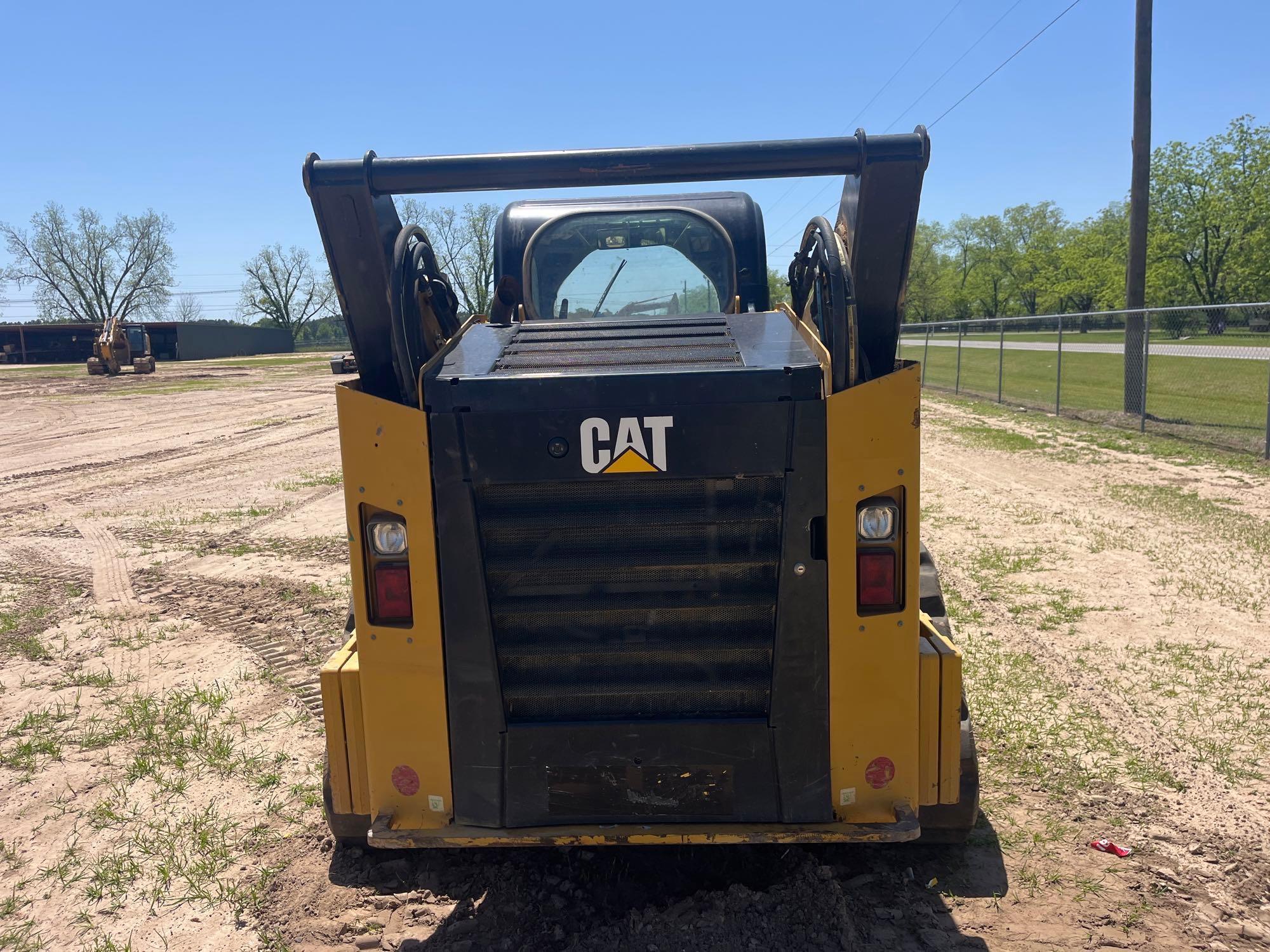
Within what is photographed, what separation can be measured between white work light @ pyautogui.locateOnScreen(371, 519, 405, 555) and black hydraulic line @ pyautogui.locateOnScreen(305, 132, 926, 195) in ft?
3.22

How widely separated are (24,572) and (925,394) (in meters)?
20.3

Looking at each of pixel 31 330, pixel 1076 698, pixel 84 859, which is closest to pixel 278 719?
pixel 84 859

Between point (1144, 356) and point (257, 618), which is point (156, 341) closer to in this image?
point (1144, 356)

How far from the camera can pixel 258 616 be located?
245 inches

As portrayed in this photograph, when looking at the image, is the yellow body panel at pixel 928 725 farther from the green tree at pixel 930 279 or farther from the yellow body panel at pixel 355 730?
the green tree at pixel 930 279

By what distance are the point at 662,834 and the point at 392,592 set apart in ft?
3.43

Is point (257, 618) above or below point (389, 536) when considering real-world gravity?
below

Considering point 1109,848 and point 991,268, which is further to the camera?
point 991,268

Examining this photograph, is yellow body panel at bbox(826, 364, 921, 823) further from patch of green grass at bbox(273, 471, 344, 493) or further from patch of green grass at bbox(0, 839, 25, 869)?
patch of green grass at bbox(273, 471, 344, 493)

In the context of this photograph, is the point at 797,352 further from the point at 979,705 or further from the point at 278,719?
the point at 278,719

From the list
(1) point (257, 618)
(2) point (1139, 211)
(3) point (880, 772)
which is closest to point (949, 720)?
(3) point (880, 772)

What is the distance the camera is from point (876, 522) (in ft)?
8.41

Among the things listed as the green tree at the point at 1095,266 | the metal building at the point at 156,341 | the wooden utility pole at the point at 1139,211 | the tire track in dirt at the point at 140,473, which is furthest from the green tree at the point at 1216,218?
the metal building at the point at 156,341

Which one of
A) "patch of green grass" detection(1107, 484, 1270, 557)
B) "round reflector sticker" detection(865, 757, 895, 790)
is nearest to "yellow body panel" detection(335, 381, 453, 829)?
"round reflector sticker" detection(865, 757, 895, 790)
